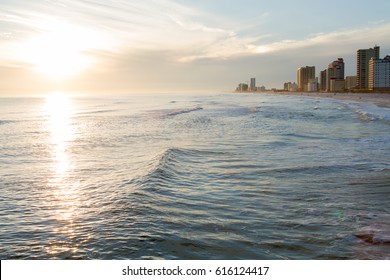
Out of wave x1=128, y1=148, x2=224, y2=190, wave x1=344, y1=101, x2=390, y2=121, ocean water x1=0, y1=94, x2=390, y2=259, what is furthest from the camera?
wave x1=344, y1=101, x2=390, y2=121

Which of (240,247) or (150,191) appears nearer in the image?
(240,247)

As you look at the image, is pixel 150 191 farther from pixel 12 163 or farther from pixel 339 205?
pixel 12 163

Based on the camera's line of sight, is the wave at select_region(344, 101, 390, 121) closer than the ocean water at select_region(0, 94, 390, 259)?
No

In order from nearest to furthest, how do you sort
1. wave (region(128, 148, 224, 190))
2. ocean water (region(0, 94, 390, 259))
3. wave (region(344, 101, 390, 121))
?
ocean water (region(0, 94, 390, 259))
wave (region(128, 148, 224, 190))
wave (region(344, 101, 390, 121))

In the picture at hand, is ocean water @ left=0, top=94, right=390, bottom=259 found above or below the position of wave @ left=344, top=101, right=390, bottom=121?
below

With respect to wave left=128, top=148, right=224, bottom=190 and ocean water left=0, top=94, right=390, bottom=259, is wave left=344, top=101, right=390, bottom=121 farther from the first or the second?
wave left=128, top=148, right=224, bottom=190

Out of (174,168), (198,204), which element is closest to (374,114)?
(174,168)

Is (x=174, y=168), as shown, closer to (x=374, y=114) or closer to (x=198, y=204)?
(x=198, y=204)

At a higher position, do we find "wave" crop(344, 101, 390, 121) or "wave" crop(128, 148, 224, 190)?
"wave" crop(344, 101, 390, 121)

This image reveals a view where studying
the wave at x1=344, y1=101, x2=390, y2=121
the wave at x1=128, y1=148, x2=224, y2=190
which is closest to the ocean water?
the wave at x1=128, y1=148, x2=224, y2=190

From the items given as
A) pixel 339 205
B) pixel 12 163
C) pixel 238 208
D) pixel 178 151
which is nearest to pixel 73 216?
pixel 238 208

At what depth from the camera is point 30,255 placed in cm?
673

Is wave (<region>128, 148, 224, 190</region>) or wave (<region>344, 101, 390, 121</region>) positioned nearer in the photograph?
wave (<region>128, 148, 224, 190</region>)

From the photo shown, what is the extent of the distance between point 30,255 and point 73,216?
2.08 meters
